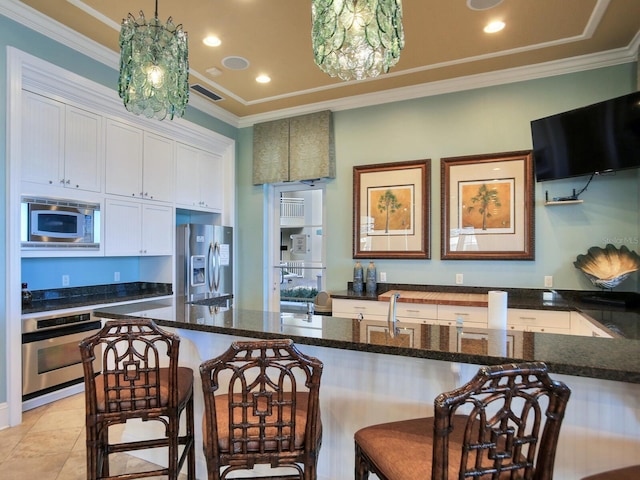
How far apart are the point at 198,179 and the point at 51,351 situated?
96.2 inches

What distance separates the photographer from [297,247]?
198 inches

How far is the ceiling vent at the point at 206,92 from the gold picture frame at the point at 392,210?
1.86 m

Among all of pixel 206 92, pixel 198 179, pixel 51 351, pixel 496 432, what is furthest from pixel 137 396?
pixel 206 92

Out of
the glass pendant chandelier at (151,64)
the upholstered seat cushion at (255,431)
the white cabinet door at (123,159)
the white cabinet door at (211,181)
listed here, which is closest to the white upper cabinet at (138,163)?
the white cabinet door at (123,159)

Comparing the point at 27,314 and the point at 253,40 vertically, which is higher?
the point at 253,40

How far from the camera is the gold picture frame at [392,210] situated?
13.6 ft

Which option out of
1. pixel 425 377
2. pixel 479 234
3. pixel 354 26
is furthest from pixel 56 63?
pixel 479 234

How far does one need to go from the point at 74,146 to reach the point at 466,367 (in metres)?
3.61

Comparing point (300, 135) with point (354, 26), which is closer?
point (354, 26)

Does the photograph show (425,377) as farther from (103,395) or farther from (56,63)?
(56,63)

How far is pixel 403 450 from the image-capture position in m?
1.19

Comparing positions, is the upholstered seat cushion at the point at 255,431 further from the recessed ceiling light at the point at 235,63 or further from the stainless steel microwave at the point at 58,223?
the recessed ceiling light at the point at 235,63

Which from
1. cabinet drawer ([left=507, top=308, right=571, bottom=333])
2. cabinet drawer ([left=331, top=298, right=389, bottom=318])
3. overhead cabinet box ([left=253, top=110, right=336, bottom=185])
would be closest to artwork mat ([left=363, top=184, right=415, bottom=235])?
overhead cabinet box ([left=253, top=110, right=336, bottom=185])

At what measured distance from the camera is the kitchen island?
4.25 ft
